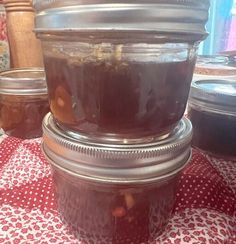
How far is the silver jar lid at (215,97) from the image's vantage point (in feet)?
1.88

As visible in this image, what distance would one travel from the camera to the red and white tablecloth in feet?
1.41

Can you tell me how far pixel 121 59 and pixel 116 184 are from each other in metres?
0.14

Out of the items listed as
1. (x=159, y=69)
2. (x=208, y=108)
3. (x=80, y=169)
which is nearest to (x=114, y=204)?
(x=80, y=169)

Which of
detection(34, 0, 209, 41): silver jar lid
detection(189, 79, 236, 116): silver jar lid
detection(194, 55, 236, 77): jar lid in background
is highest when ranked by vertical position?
detection(34, 0, 209, 41): silver jar lid

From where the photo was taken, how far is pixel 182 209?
0.48 metres

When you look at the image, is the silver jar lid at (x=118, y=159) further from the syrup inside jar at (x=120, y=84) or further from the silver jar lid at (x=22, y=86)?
the silver jar lid at (x=22, y=86)

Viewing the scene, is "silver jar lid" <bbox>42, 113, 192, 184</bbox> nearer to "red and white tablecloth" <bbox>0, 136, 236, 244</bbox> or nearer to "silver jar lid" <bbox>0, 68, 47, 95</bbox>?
"red and white tablecloth" <bbox>0, 136, 236, 244</bbox>

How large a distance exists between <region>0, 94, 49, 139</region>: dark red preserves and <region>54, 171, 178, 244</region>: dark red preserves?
28 centimetres

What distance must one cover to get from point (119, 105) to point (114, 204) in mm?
114

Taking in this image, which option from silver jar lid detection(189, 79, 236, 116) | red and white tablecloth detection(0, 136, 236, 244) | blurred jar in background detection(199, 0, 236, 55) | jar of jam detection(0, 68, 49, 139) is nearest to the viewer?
red and white tablecloth detection(0, 136, 236, 244)

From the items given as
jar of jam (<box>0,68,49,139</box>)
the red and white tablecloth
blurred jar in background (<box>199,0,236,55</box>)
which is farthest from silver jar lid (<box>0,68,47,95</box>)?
blurred jar in background (<box>199,0,236,55</box>)

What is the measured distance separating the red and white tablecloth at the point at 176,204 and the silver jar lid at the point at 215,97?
0.29 ft

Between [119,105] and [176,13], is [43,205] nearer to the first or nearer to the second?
[119,105]

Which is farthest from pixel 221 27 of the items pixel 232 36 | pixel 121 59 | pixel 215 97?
pixel 121 59
